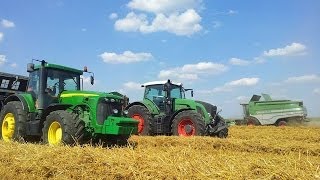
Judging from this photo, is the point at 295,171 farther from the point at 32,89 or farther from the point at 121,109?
the point at 32,89

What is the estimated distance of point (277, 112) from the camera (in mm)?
26719

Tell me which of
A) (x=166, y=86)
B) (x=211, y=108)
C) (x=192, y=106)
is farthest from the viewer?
(x=211, y=108)

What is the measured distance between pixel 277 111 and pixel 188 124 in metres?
13.8

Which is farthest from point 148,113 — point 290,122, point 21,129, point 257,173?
point 290,122

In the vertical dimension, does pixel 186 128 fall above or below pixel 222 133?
above

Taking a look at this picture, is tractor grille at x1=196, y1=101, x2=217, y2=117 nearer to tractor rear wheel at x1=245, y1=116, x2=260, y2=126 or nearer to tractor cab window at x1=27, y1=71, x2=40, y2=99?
tractor cab window at x1=27, y1=71, x2=40, y2=99

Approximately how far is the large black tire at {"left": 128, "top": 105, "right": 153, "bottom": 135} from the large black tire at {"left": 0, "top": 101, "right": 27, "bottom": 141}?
536 centimetres

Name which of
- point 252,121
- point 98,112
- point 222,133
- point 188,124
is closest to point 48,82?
point 98,112

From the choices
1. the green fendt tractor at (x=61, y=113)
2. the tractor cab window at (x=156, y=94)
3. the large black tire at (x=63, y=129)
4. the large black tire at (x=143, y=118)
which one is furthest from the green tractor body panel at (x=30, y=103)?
the tractor cab window at (x=156, y=94)

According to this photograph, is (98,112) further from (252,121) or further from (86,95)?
(252,121)

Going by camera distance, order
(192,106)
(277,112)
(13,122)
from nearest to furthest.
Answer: (13,122), (192,106), (277,112)

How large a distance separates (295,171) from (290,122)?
23525 millimetres

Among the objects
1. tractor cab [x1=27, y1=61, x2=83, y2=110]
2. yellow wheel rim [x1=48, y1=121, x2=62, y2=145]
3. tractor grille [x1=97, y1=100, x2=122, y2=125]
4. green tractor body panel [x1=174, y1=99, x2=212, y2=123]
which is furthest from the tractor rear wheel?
yellow wheel rim [x1=48, y1=121, x2=62, y2=145]

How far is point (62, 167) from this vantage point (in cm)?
639
